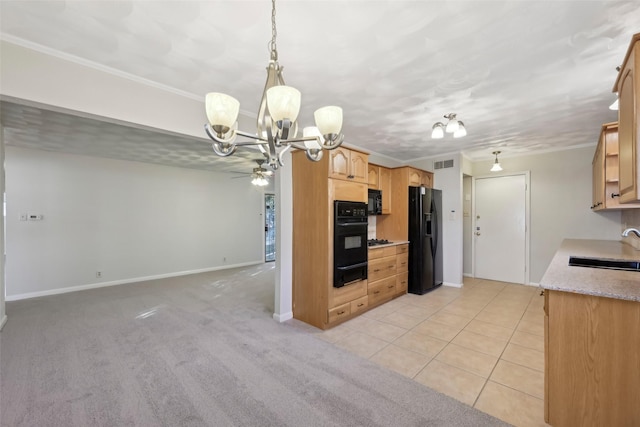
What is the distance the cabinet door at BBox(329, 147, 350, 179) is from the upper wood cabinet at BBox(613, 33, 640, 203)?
7.43ft

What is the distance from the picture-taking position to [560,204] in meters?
4.60

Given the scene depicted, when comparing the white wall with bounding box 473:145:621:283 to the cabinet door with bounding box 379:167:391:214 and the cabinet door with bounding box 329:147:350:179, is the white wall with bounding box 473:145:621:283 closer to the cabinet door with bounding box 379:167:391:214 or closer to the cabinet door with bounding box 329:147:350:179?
the cabinet door with bounding box 379:167:391:214

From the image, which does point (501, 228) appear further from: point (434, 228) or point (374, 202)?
point (374, 202)

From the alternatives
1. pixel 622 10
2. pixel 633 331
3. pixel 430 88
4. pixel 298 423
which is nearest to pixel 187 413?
pixel 298 423

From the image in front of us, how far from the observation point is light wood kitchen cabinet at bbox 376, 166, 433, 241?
4621mm

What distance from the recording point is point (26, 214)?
4426mm

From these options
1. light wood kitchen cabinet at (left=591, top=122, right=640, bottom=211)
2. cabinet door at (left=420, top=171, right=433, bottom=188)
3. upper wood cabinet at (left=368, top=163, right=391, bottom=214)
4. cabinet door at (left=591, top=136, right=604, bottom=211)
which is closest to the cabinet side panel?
upper wood cabinet at (left=368, top=163, right=391, bottom=214)

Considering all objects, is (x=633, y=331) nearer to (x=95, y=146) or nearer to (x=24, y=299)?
(x=95, y=146)

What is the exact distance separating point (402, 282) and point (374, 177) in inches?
72.4

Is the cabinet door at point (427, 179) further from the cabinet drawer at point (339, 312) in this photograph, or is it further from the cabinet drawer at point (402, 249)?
the cabinet drawer at point (339, 312)

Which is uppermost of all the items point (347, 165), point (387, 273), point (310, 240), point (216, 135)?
point (347, 165)

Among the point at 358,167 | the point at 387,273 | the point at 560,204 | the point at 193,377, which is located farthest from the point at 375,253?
the point at 560,204

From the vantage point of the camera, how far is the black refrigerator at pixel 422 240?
4508 millimetres

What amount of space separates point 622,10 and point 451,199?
12.0 feet
